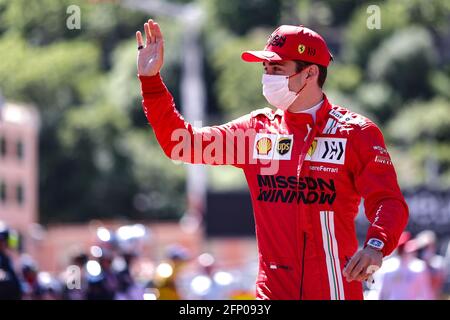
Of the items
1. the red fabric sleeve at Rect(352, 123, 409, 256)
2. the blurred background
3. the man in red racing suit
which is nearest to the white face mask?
the man in red racing suit

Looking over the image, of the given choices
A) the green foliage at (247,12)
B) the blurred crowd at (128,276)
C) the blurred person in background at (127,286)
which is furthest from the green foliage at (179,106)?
the blurred person in background at (127,286)

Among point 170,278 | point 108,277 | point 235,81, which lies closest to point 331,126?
point 108,277

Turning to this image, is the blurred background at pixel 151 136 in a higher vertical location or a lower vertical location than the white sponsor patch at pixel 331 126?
lower

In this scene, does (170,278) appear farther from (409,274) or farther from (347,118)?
(347,118)

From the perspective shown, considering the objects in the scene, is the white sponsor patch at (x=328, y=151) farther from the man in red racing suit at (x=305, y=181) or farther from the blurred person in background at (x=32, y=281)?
the blurred person in background at (x=32, y=281)

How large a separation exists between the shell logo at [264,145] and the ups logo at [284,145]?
5 centimetres

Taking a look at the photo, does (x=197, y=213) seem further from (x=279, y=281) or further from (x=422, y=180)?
(x=279, y=281)

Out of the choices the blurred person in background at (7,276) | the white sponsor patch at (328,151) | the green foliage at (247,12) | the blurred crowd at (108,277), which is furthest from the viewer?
the green foliage at (247,12)

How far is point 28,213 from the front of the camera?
85.5 ft

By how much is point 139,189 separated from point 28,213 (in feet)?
75.8

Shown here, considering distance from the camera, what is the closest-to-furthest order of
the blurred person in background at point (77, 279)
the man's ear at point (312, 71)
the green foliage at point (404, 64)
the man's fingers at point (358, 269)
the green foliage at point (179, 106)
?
the man's fingers at point (358, 269) → the man's ear at point (312, 71) → the blurred person in background at point (77, 279) → the green foliage at point (179, 106) → the green foliage at point (404, 64)

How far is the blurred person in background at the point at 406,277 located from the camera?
1286 cm

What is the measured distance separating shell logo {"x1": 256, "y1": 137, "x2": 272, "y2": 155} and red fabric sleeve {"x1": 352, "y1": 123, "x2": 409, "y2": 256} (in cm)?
44

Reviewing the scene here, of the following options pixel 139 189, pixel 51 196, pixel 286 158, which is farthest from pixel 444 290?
pixel 139 189
